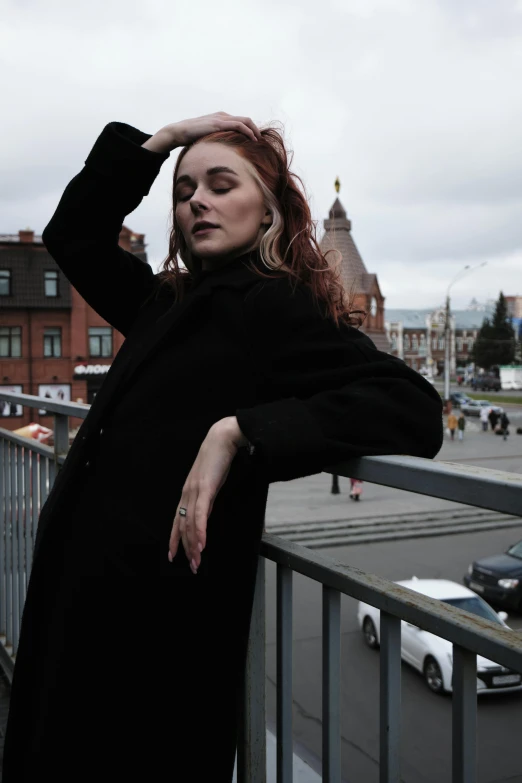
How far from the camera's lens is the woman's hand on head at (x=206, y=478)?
119 centimetres

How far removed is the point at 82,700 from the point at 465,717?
707 mm

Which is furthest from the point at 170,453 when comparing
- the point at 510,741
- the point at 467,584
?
the point at 467,584

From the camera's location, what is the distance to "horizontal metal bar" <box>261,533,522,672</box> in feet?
3.19

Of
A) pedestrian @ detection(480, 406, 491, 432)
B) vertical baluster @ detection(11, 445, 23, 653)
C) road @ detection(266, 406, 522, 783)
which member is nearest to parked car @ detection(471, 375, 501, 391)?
pedestrian @ detection(480, 406, 491, 432)

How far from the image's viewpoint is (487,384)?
7850 cm

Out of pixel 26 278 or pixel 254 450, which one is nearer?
pixel 254 450

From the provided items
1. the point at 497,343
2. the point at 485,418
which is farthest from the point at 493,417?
the point at 497,343

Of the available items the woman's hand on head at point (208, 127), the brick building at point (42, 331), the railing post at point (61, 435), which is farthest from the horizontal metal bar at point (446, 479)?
the brick building at point (42, 331)

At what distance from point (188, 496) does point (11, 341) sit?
34627mm

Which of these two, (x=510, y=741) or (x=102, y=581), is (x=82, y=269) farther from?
(x=510, y=741)

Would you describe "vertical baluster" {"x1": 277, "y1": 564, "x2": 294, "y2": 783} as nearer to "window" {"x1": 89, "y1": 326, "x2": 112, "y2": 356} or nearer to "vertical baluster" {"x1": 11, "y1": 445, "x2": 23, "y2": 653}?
"vertical baluster" {"x1": 11, "y1": 445, "x2": 23, "y2": 653}

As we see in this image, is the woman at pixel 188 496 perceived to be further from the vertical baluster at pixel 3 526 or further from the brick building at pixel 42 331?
the brick building at pixel 42 331

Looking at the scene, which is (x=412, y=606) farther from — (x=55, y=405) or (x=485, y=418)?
(x=485, y=418)

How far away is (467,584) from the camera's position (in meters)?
15.3
